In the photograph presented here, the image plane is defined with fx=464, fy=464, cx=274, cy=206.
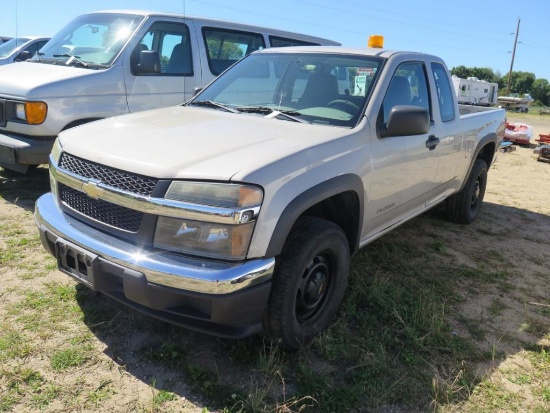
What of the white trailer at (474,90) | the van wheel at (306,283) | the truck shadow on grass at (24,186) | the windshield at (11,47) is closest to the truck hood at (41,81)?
Result: the truck shadow on grass at (24,186)

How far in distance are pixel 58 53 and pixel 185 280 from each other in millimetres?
4340

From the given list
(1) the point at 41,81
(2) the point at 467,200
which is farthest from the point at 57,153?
(2) the point at 467,200

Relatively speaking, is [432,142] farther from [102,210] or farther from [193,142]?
[102,210]

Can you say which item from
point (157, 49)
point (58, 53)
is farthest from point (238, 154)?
point (58, 53)

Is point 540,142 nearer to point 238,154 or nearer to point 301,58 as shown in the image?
point 301,58

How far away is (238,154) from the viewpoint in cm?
242

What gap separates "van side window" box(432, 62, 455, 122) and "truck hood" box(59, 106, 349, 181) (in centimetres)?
174

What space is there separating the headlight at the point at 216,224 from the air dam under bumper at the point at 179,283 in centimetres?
6

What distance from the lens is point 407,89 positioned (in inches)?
145

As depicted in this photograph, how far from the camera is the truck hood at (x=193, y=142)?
2.29 meters

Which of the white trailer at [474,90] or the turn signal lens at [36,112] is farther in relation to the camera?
the white trailer at [474,90]

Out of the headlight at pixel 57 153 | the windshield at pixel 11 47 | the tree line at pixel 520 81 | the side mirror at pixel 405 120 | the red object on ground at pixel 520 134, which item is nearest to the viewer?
the headlight at pixel 57 153

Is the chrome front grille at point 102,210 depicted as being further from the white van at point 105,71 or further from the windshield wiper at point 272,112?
the white van at point 105,71

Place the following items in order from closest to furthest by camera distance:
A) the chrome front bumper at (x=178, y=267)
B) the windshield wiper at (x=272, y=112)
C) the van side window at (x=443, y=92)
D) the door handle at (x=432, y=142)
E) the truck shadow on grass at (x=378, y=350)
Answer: the chrome front bumper at (x=178, y=267)
the truck shadow on grass at (x=378, y=350)
the windshield wiper at (x=272, y=112)
the door handle at (x=432, y=142)
the van side window at (x=443, y=92)
